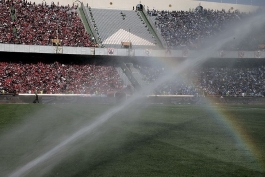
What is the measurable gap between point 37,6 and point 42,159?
186ft

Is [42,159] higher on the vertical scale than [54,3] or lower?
lower

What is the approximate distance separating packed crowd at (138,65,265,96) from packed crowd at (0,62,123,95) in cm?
546

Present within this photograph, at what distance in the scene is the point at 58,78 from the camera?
57781 millimetres

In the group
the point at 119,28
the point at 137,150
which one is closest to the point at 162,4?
the point at 119,28

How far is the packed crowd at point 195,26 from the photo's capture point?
2640 inches

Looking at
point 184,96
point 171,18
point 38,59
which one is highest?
point 171,18

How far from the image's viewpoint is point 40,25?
205 ft

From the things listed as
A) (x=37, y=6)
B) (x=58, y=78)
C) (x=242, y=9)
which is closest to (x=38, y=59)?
(x=58, y=78)

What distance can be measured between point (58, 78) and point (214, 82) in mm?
21806

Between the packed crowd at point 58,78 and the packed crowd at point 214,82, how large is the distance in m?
5.46

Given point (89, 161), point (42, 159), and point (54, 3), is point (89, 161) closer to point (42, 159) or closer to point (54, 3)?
point (42, 159)

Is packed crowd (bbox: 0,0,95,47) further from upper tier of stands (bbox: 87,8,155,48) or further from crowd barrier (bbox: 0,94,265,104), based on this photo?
crowd barrier (bbox: 0,94,265,104)

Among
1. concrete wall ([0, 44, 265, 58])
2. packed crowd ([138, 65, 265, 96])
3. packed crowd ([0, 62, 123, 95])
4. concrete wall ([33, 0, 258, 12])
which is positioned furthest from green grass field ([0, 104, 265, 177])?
concrete wall ([33, 0, 258, 12])

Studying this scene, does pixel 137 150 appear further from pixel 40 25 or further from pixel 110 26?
pixel 110 26
